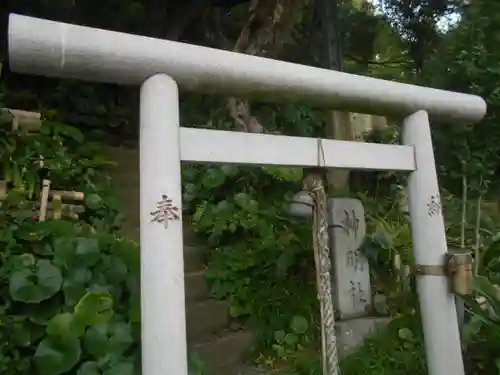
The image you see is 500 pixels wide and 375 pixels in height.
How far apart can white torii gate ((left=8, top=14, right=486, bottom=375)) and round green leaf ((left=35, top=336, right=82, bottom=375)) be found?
0.40 m

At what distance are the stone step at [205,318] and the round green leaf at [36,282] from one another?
92 cm

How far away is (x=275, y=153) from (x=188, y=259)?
60.2 inches

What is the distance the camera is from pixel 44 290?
6.66 ft

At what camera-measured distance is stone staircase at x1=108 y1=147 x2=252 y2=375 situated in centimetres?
271

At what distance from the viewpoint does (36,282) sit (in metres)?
2.04

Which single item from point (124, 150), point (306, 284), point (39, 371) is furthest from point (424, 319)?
point (124, 150)

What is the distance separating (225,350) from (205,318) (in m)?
0.22

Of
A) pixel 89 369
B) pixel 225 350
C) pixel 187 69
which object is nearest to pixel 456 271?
pixel 225 350

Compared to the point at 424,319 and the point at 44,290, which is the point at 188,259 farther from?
the point at 424,319

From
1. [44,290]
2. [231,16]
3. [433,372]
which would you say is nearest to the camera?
[44,290]

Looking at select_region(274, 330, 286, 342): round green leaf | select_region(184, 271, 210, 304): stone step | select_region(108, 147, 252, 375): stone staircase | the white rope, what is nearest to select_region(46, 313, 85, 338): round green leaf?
select_region(108, 147, 252, 375): stone staircase

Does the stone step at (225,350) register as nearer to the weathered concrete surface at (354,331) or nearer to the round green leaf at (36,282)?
the weathered concrete surface at (354,331)

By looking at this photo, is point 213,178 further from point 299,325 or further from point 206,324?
point 299,325

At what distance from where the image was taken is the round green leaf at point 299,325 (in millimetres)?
2848
